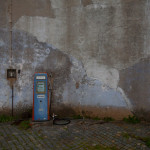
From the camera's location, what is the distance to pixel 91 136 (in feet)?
12.1

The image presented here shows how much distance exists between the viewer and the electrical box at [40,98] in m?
4.33

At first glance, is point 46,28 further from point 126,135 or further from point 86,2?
point 126,135

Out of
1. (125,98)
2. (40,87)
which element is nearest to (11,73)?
(40,87)

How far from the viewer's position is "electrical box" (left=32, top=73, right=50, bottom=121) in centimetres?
433

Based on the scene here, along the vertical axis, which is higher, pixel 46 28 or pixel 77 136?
pixel 46 28

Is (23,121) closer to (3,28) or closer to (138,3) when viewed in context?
(3,28)

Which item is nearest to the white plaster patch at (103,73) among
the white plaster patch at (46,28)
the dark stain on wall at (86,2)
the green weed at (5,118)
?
the white plaster patch at (46,28)

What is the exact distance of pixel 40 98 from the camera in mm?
4371

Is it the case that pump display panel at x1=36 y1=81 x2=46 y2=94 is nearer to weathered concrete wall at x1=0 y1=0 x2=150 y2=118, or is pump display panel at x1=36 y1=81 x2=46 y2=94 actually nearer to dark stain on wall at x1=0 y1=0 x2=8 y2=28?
weathered concrete wall at x1=0 y1=0 x2=150 y2=118

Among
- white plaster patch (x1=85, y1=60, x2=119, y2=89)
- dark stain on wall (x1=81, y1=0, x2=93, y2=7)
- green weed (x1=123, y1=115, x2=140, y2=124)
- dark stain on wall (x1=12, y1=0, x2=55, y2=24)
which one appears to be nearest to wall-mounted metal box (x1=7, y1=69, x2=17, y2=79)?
dark stain on wall (x1=12, y1=0, x2=55, y2=24)

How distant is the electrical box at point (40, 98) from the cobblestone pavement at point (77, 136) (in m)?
0.25

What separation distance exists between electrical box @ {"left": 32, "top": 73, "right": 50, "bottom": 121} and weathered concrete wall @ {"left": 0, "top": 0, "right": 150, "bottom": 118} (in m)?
0.63

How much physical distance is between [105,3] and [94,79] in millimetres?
2432

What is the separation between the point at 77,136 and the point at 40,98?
4.97ft
